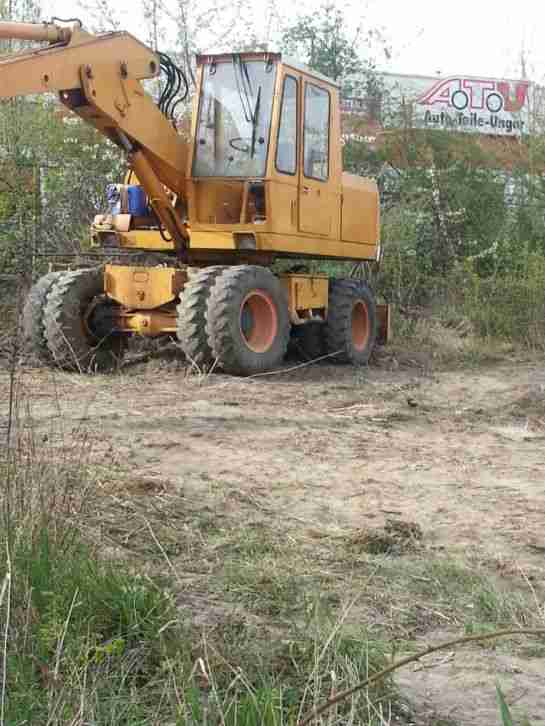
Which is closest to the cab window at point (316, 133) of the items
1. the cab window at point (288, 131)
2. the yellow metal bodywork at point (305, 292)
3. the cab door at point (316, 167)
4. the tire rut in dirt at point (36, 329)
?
the cab door at point (316, 167)

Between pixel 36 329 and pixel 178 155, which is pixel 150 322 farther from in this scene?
pixel 178 155

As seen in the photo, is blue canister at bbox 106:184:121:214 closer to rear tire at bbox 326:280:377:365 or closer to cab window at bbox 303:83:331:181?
cab window at bbox 303:83:331:181

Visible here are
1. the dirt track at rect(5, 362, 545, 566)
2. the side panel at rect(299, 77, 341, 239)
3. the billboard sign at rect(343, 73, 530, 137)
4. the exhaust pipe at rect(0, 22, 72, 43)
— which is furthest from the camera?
the billboard sign at rect(343, 73, 530, 137)

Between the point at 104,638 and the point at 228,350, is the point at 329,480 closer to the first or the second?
the point at 104,638

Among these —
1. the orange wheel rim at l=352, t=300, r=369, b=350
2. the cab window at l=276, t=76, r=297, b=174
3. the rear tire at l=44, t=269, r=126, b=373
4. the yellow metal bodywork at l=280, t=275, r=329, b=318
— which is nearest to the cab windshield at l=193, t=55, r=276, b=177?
the cab window at l=276, t=76, r=297, b=174

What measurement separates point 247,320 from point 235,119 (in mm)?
2031

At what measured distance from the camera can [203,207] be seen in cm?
1101

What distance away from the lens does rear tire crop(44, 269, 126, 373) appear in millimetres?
10656

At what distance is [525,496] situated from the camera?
6125mm

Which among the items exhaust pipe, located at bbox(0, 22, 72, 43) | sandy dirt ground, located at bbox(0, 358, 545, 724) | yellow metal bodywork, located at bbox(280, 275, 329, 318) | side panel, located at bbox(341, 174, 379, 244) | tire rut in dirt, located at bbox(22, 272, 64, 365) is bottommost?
sandy dirt ground, located at bbox(0, 358, 545, 724)

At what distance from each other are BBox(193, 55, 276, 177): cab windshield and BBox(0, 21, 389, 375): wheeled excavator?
0.04 ft

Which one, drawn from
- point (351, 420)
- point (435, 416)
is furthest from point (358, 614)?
point (435, 416)

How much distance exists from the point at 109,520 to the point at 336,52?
15.9 meters

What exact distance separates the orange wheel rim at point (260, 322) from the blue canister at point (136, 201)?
5.60 ft
